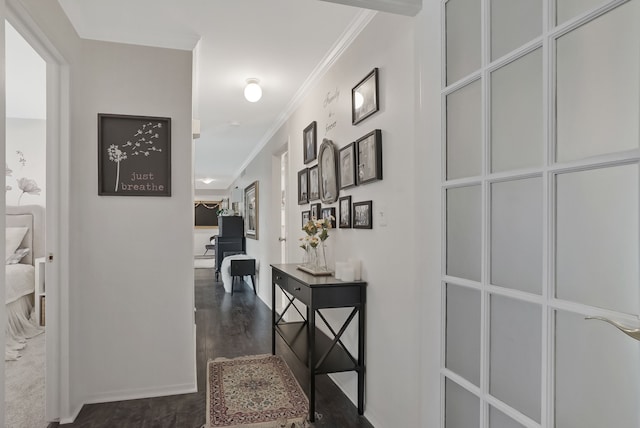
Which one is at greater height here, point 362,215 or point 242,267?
point 362,215

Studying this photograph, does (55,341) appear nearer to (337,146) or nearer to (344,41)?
(337,146)

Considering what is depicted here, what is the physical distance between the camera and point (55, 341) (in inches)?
91.9

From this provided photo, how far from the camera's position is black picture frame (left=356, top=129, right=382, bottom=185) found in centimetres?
228

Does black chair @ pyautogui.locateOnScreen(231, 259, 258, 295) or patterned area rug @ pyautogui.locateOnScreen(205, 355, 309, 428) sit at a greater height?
black chair @ pyautogui.locateOnScreen(231, 259, 258, 295)

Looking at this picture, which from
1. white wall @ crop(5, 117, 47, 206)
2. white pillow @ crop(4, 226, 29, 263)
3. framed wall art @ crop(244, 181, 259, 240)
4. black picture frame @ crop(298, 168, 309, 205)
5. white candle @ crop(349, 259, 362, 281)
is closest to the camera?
white candle @ crop(349, 259, 362, 281)

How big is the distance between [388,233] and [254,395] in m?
1.45

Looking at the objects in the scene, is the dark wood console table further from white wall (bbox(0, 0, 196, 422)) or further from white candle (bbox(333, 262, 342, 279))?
white wall (bbox(0, 0, 196, 422))

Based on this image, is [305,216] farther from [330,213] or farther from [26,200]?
[26,200]

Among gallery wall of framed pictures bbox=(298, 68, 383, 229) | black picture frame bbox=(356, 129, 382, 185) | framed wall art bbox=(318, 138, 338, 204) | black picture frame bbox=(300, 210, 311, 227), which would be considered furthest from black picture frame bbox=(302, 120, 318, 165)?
black picture frame bbox=(356, 129, 382, 185)

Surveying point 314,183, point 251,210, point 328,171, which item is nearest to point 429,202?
point 328,171

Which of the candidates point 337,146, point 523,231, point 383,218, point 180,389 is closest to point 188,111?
point 337,146

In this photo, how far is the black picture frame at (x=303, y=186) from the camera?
3.75 meters

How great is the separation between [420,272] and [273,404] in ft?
5.48

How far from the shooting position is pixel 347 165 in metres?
2.73
